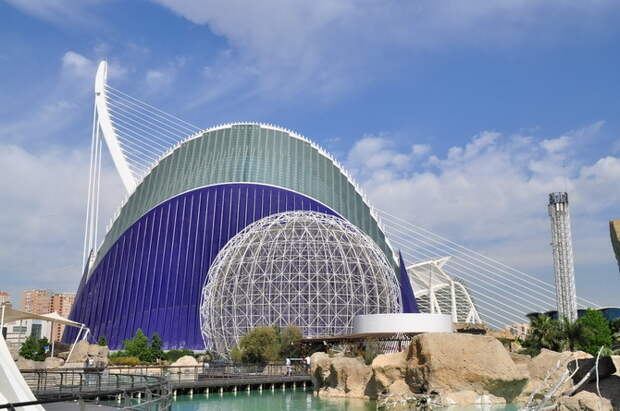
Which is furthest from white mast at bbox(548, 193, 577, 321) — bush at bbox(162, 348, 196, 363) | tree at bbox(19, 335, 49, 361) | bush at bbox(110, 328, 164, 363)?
tree at bbox(19, 335, 49, 361)

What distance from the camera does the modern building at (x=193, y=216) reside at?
191 ft

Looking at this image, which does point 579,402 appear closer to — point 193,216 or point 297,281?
point 297,281

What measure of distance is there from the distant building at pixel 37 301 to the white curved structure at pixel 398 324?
14486cm

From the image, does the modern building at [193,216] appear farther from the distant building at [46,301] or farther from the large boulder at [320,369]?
the distant building at [46,301]

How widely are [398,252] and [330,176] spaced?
1037 centimetres

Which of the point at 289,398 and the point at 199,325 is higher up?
the point at 199,325

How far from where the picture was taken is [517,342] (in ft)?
185

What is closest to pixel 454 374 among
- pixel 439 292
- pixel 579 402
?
pixel 579 402

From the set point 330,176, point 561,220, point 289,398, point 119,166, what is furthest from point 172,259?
point 561,220

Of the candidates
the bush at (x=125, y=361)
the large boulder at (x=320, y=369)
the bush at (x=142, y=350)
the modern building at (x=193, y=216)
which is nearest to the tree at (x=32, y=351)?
the modern building at (x=193, y=216)

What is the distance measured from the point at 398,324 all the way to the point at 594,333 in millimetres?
17201

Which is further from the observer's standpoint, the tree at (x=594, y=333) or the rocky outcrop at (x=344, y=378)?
the tree at (x=594, y=333)

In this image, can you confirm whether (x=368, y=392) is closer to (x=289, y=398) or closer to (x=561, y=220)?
(x=289, y=398)

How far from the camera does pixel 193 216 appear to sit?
6138 cm
